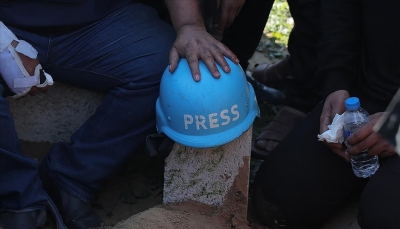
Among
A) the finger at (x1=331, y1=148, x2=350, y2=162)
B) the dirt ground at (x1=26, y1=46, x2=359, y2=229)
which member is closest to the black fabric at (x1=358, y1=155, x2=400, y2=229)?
the finger at (x1=331, y1=148, x2=350, y2=162)

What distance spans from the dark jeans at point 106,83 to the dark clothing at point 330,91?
2.07 ft

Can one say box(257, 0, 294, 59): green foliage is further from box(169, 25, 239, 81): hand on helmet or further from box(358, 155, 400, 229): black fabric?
box(358, 155, 400, 229): black fabric

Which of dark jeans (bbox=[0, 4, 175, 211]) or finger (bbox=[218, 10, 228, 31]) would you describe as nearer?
dark jeans (bbox=[0, 4, 175, 211])

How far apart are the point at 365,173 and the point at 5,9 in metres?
1.66

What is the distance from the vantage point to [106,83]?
9.57 ft

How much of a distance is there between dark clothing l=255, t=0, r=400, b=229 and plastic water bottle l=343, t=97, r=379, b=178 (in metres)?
0.14

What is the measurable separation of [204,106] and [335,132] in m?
0.53

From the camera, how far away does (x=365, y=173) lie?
8.65 ft

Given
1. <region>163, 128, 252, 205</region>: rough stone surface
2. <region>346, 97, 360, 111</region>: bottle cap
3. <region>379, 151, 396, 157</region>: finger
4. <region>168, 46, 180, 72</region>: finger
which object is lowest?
<region>163, 128, 252, 205</region>: rough stone surface

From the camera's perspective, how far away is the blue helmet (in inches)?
99.2

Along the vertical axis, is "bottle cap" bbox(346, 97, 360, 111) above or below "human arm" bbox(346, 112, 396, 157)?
above

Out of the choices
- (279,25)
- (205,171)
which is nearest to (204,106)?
(205,171)

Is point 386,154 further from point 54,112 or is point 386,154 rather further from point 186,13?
point 54,112

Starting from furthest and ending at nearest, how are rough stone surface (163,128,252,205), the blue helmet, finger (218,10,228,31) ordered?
finger (218,10,228,31), rough stone surface (163,128,252,205), the blue helmet
